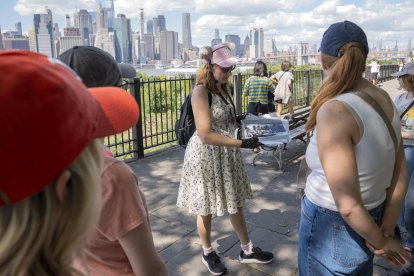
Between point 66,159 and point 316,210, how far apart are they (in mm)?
1354

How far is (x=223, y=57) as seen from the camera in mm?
2695

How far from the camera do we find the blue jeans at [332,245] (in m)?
1.60

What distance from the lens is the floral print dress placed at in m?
2.83

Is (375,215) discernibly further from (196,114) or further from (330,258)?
(196,114)

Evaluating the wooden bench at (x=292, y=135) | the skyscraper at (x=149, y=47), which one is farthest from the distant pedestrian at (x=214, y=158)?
the skyscraper at (x=149, y=47)

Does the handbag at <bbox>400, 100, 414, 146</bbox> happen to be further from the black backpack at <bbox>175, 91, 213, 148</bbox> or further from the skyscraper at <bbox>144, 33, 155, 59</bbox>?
the skyscraper at <bbox>144, 33, 155, 59</bbox>

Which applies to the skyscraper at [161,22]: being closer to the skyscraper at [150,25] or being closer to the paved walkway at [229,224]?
the skyscraper at [150,25]

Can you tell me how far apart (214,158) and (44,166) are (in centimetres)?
227

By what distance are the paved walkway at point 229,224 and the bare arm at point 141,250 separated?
6.54 ft

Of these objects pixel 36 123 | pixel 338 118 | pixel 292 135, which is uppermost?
pixel 36 123

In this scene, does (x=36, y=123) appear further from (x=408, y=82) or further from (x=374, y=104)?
(x=408, y=82)

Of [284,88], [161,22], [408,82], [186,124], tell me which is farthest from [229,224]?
[161,22]

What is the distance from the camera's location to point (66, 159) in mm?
623

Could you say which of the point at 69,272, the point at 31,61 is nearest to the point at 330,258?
the point at 69,272
